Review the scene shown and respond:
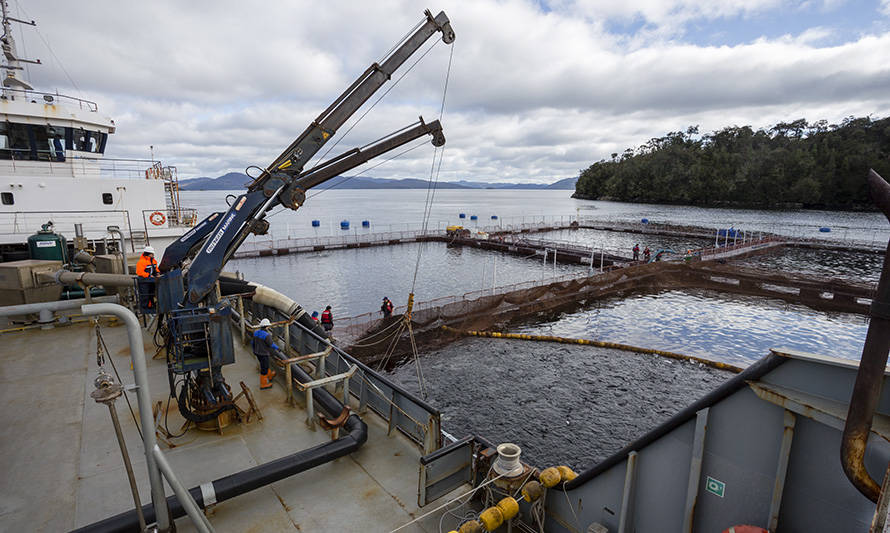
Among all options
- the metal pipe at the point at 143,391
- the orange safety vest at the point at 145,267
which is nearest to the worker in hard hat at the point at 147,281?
the orange safety vest at the point at 145,267

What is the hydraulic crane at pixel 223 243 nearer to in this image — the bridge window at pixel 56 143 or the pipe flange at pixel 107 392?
the pipe flange at pixel 107 392

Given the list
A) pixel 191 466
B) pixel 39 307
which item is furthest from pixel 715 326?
pixel 39 307

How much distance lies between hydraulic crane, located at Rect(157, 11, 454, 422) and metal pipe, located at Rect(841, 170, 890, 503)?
786 cm

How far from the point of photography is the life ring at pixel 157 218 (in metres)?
19.5

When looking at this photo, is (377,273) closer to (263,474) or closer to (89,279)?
(89,279)

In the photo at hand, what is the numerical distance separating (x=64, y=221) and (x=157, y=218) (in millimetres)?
3355

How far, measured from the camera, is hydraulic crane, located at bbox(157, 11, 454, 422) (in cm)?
708

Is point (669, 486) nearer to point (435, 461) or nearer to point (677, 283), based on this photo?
point (435, 461)

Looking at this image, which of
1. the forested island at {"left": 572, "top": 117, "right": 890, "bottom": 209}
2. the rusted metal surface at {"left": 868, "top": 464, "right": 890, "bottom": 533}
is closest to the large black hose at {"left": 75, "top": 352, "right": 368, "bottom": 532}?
the rusted metal surface at {"left": 868, "top": 464, "right": 890, "bottom": 533}

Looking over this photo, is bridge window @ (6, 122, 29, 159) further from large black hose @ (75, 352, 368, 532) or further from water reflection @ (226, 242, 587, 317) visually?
large black hose @ (75, 352, 368, 532)

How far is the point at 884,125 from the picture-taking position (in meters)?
109

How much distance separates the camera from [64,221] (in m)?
17.9

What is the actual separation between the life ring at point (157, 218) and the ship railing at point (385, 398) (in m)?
13.4

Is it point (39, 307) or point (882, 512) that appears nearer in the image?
point (882, 512)
